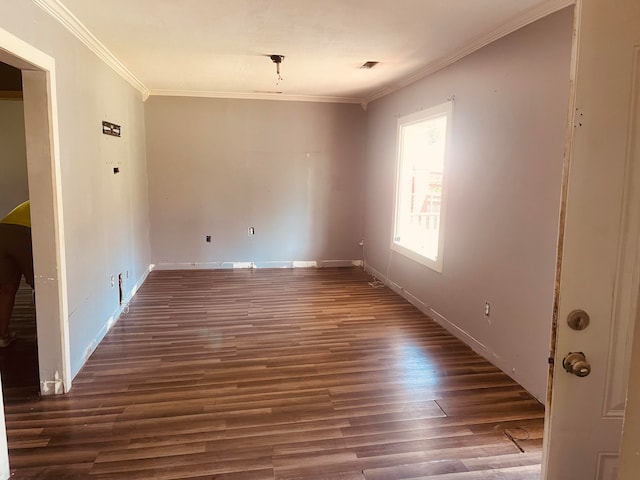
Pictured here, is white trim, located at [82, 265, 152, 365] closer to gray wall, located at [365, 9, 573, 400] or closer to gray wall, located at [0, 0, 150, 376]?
gray wall, located at [0, 0, 150, 376]

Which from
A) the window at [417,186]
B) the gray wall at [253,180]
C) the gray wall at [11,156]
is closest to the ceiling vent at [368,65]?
the window at [417,186]

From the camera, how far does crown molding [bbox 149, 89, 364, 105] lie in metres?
5.96

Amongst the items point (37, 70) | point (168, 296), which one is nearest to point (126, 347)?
point (168, 296)

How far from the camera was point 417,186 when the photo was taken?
17.5 feet

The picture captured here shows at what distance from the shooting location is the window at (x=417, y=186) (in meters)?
5.00

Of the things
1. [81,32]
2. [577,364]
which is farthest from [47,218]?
[577,364]

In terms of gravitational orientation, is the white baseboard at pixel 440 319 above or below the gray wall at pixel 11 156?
below

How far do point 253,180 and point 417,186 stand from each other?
8.02 ft

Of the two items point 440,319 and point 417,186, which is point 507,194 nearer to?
point 440,319

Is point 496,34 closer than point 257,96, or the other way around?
point 496,34

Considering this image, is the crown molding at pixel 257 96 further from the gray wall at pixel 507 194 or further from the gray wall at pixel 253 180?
the gray wall at pixel 507 194

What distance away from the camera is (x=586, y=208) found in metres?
1.14

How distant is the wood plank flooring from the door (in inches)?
41.3

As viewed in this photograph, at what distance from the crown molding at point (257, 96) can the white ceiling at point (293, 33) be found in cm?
92
